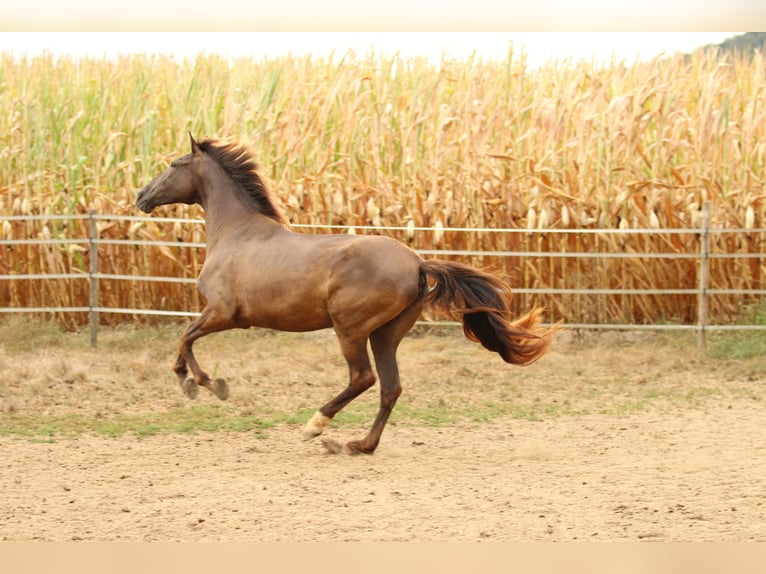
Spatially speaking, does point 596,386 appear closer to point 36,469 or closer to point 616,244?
point 616,244

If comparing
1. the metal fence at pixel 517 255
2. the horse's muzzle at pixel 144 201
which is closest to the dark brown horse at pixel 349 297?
the horse's muzzle at pixel 144 201

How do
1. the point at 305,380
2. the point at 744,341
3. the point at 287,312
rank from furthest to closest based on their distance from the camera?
the point at 744,341
the point at 305,380
the point at 287,312

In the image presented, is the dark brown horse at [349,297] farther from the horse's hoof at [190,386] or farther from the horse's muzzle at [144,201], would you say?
the horse's muzzle at [144,201]

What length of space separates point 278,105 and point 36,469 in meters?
7.06

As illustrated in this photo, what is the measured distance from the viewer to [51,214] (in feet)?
38.7

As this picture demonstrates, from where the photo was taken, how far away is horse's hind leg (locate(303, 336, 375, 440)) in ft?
21.1

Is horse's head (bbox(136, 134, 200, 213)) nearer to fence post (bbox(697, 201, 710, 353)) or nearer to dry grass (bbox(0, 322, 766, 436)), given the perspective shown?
dry grass (bbox(0, 322, 766, 436))

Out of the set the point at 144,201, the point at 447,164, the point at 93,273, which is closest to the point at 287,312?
the point at 144,201

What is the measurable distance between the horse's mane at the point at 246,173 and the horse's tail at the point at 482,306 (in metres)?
1.31

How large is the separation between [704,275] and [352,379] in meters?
4.99

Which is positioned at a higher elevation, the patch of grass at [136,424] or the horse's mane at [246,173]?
the horse's mane at [246,173]

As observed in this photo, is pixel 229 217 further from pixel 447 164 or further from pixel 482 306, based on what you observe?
pixel 447 164

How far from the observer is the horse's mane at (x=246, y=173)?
23.3 ft

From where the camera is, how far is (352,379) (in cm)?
647
